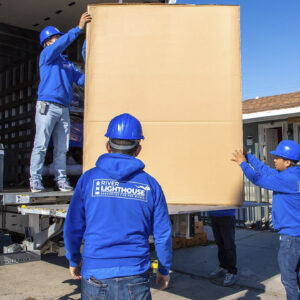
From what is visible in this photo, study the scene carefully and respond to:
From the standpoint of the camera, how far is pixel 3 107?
6801mm

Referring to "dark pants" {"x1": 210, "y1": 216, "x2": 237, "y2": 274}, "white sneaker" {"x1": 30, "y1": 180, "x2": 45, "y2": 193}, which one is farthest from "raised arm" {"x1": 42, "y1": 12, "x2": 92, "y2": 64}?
"dark pants" {"x1": 210, "y1": 216, "x2": 237, "y2": 274}

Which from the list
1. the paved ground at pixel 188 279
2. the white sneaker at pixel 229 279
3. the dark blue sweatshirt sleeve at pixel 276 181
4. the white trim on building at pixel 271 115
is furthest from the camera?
the white trim on building at pixel 271 115

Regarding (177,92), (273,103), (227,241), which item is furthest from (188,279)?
(273,103)

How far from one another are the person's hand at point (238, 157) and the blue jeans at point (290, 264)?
789 millimetres

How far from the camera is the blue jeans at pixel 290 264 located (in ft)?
9.87

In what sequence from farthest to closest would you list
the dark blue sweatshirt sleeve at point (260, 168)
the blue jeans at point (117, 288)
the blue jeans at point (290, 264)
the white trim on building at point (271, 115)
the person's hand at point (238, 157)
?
the white trim on building at point (271, 115) < the dark blue sweatshirt sleeve at point (260, 168) < the blue jeans at point (290, 264) < the person's hand at point (238, 157) < the blue jeans at point (117, 288)

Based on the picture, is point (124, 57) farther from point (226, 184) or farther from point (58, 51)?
point (226, 184)

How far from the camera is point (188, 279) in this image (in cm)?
450

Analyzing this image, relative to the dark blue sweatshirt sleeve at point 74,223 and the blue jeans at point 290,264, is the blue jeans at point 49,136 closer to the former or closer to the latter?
the dark blue sweatshirt sleeve at point 74,223

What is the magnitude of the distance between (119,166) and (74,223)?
16.4 inches

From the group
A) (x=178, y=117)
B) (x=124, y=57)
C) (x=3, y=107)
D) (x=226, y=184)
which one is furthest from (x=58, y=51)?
(x=3, y=107)

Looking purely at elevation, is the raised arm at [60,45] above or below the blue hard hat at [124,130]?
above

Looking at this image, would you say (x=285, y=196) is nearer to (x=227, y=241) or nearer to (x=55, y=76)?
(x=227, y=241)

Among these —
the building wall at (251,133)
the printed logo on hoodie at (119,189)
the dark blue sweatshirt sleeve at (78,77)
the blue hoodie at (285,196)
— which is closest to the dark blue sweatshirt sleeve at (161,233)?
the printed logo on hoodie at (119,189)
